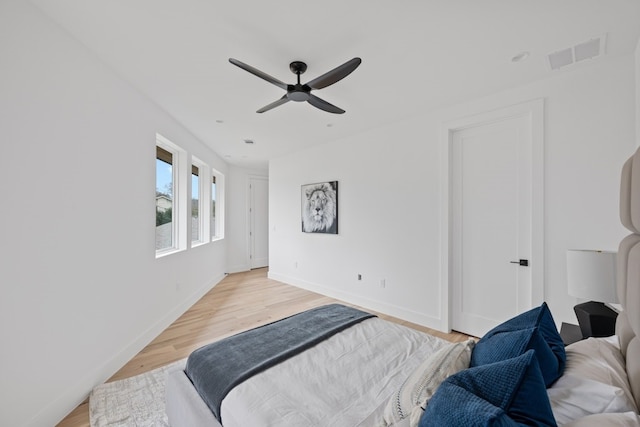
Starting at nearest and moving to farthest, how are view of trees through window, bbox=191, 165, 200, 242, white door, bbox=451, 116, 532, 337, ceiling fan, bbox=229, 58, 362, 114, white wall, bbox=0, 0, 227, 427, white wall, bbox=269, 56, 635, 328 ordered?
1. white wall, bbox=0, 0, 227, 427
2. ceiling fan, bbox=229, 58, 362, 114
3. white wall, bbox=269, 56, 635, 328
4. white door, bbox=451, 116, 532, 337
5. view of trees through window, bbox=191, 165, 200, 242

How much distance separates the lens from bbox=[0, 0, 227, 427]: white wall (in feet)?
4.96

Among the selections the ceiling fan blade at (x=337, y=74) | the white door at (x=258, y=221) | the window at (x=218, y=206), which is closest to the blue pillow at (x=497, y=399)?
the ceiling fan blade at (x=337, y=74)

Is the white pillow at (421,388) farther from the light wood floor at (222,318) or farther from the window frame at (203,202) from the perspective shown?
the window frame at (203,202)

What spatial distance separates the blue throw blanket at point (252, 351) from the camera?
53.1 inches

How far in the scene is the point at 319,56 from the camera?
6.88 ft

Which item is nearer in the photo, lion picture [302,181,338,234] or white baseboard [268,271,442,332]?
white baseboard [268,271,442,332]

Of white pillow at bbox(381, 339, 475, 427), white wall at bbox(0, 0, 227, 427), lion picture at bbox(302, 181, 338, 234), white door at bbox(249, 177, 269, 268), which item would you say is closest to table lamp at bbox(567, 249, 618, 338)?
white pillow at bbox(381, 339, 475, 427)

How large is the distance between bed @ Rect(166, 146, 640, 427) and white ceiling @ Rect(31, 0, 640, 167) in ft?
4.44

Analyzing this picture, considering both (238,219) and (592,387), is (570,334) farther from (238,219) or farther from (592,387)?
(238,219)

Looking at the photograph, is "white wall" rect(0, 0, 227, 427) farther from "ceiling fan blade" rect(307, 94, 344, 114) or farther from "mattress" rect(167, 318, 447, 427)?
"ceiling fan blade" rect(307, 94, 344, 114)

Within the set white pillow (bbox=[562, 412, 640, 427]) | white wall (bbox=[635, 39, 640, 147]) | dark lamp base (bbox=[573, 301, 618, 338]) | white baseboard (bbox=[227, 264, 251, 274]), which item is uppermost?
white wall (bbox=[635, 39, 640, 147])

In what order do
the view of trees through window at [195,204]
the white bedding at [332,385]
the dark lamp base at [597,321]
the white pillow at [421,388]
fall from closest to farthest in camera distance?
the white pillow at [421,388]
the white bedding at [332,385]
the dark lamp base at [597,321]
the view of trees through window at [195,204]

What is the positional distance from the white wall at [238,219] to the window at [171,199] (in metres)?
2.33

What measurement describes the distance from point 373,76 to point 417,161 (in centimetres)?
133
